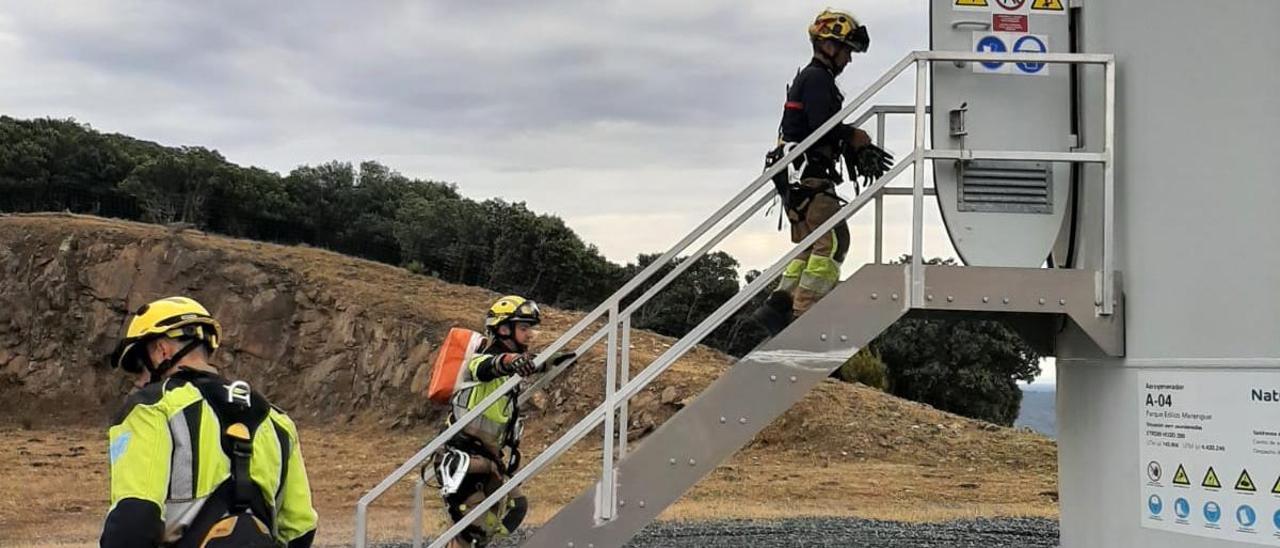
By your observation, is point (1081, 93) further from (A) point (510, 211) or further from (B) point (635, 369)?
(A) point (510, 211)

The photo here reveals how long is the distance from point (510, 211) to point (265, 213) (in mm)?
13185

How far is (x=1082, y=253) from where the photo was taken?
561 centimetres

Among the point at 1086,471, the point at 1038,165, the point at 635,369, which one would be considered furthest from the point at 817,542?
the point at 635,369

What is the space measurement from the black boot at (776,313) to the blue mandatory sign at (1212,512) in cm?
232

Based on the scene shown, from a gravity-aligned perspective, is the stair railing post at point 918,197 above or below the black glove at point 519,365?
above

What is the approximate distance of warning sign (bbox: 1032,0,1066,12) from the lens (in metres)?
5.75

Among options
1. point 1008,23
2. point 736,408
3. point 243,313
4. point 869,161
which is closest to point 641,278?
point 736,408

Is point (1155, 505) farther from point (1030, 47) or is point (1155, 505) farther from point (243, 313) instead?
point (243, 313)

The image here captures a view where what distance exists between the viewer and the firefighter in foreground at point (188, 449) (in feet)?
11.5

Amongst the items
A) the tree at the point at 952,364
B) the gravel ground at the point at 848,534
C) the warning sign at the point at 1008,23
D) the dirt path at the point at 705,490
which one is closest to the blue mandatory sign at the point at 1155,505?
the warning sign at the point at 1008,23

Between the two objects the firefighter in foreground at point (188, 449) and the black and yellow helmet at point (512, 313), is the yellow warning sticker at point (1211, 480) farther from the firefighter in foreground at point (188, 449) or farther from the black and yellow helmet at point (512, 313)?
the black and yellow helmet at point (512, 313)

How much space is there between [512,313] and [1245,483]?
13.7 feet

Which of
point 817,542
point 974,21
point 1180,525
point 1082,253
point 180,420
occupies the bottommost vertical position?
point 817,542

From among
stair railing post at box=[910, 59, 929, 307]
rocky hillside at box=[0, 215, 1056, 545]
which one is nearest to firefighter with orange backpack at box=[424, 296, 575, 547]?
stair railing post at box=[910, 59, 929, 307]
